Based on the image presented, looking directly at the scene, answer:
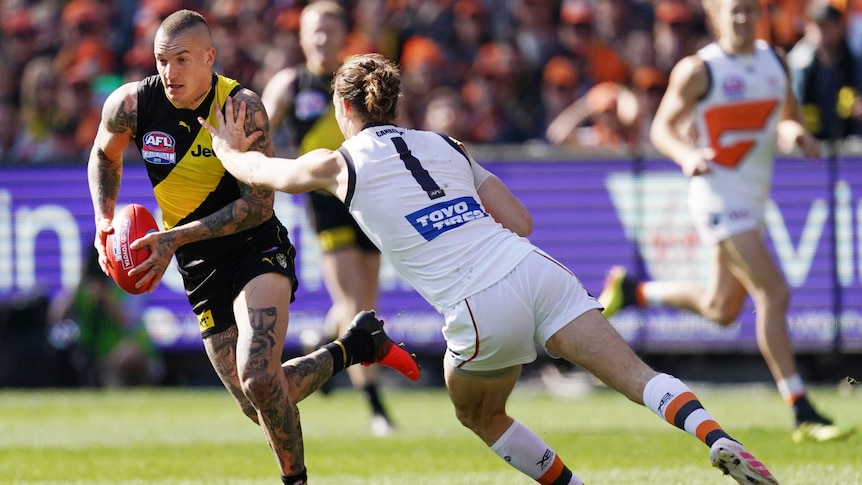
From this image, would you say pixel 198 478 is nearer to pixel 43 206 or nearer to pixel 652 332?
pixel 652 332

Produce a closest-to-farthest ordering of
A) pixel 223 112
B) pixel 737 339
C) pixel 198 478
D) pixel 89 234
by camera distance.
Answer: pixel 223 112 < pixel 198 478 < pixel 737 339 < pixel 89 234

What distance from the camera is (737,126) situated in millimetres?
9414

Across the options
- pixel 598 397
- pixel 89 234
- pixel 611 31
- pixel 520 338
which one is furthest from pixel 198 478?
pixel 611 31

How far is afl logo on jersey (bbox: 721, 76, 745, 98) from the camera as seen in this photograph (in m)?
9.35

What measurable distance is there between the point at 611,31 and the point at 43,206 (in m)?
6.56

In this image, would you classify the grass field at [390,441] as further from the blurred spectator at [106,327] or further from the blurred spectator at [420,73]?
the blurred spectator at [420,73]

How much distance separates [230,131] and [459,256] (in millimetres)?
1360

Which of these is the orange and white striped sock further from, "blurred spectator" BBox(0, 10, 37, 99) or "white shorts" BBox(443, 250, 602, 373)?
"blurred spectator" BBox(0, 10, 37, 99)

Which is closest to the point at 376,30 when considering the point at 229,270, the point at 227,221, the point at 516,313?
the point at 229,270

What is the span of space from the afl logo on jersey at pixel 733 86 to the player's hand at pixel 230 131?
4052 mm

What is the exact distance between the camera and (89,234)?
14.5 meters

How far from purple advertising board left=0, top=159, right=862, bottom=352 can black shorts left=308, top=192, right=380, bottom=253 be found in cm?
315

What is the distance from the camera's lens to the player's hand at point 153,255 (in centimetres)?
633

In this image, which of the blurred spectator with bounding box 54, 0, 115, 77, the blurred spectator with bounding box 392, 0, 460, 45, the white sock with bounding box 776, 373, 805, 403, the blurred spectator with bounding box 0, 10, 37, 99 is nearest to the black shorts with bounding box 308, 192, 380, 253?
the white sock with bounding box 776, 373, 805, 403
